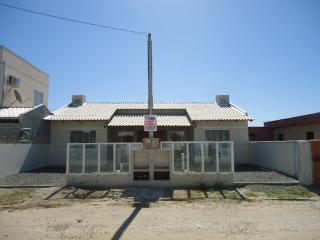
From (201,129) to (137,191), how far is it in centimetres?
936

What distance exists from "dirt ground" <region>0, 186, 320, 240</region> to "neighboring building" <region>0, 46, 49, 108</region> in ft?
42.1

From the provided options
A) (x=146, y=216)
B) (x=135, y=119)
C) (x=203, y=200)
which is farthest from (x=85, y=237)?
(x=135, y=119)

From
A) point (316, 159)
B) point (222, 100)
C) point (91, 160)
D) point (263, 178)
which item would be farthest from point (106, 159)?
point (222, 100)


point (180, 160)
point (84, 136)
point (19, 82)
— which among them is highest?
point (19, 82)

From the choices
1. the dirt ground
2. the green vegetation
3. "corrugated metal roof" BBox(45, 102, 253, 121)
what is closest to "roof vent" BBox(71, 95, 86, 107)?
"corrugated metal roof" BBox(45, 102, 253, 121)

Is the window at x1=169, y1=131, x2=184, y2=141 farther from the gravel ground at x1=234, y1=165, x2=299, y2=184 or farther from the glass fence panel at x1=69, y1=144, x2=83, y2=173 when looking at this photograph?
the glass fence panel at x1=69, y1=144, x2=83, y2=173

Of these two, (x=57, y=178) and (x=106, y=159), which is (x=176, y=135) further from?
(x=57, y=178)

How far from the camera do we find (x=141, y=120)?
794 inches

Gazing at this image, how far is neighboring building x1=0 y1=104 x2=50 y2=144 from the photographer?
15620 millimetres

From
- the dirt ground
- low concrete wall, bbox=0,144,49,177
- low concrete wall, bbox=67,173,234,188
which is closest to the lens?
the dirt ground

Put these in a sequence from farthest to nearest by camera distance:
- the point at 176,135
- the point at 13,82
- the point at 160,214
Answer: the point at 13,82 < the point at 176,135 < the point at 160,214

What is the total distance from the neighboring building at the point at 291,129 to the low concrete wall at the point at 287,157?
16.7 feet

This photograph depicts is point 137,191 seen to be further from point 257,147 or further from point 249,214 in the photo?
point 257,147

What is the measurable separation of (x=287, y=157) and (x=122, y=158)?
801 cm
